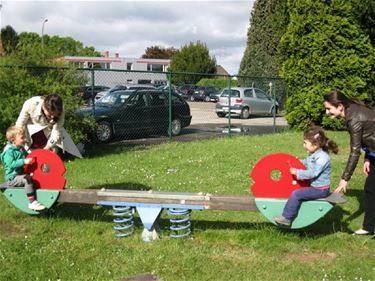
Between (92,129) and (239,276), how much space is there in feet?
24.8

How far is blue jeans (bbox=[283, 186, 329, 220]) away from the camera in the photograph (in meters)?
5.09

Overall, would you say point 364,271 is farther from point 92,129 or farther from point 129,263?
point 92,129

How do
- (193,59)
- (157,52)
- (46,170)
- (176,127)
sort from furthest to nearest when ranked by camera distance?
1. (157,52)
2. (193,59)
3. (176,127)
4. (46,170)

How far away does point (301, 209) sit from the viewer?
5.15 metres

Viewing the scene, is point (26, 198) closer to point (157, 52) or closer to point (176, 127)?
point (176, 127)

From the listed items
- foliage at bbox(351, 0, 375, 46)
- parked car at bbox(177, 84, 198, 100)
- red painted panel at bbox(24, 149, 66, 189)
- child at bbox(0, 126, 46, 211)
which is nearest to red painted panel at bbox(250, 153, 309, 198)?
red painted panel at bbox(24, 149, 66, 189)

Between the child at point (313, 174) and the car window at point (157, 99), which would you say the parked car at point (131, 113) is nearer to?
the car window at point (157, 99)

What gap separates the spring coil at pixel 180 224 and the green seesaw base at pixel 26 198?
1.46 metres

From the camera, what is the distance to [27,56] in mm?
11023

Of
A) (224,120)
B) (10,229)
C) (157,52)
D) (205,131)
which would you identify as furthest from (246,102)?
(157,52)

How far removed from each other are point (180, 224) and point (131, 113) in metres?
9.71

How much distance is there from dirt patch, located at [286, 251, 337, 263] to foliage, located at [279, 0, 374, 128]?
11.4 m

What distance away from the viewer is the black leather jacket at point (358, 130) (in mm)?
5180

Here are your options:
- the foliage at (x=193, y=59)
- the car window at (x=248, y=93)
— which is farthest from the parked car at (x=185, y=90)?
the foliage at (x=193, y=59)
